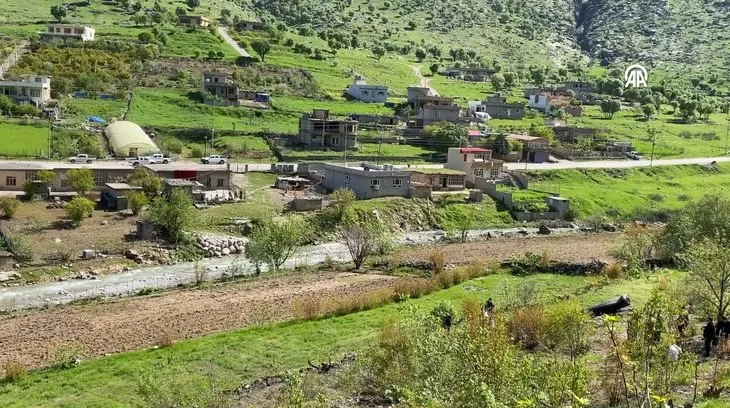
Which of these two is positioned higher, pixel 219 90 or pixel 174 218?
pixel 219 90

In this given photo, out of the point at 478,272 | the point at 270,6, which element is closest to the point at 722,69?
the point at 270,6

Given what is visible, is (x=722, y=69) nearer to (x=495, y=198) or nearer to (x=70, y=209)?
(x=495, y=198)

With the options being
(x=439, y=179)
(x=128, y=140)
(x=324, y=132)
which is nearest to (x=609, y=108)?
(x=324, y=132)

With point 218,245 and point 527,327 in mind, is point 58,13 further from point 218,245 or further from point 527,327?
point 527,327

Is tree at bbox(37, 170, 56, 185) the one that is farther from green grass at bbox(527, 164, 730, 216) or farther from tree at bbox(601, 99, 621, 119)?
tree at bbox(601, 99, 621, 119)

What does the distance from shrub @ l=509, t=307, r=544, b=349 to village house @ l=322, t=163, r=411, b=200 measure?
111 ft

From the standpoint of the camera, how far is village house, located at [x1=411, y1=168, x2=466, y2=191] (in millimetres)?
62375

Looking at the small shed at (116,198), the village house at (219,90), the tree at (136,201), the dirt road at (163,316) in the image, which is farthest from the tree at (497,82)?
the dirt road at (163,316)

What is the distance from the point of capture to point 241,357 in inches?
1008

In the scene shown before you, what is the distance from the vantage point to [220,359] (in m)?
25.4

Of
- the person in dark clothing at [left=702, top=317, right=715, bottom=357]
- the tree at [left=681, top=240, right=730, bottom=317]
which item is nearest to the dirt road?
the tree at [left=681, top=240, right=730, bottom=317]

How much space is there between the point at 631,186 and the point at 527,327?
5332 cm

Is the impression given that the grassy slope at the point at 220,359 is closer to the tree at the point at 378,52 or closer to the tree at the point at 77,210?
the tree at the point at 77,210

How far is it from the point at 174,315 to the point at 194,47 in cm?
8290
